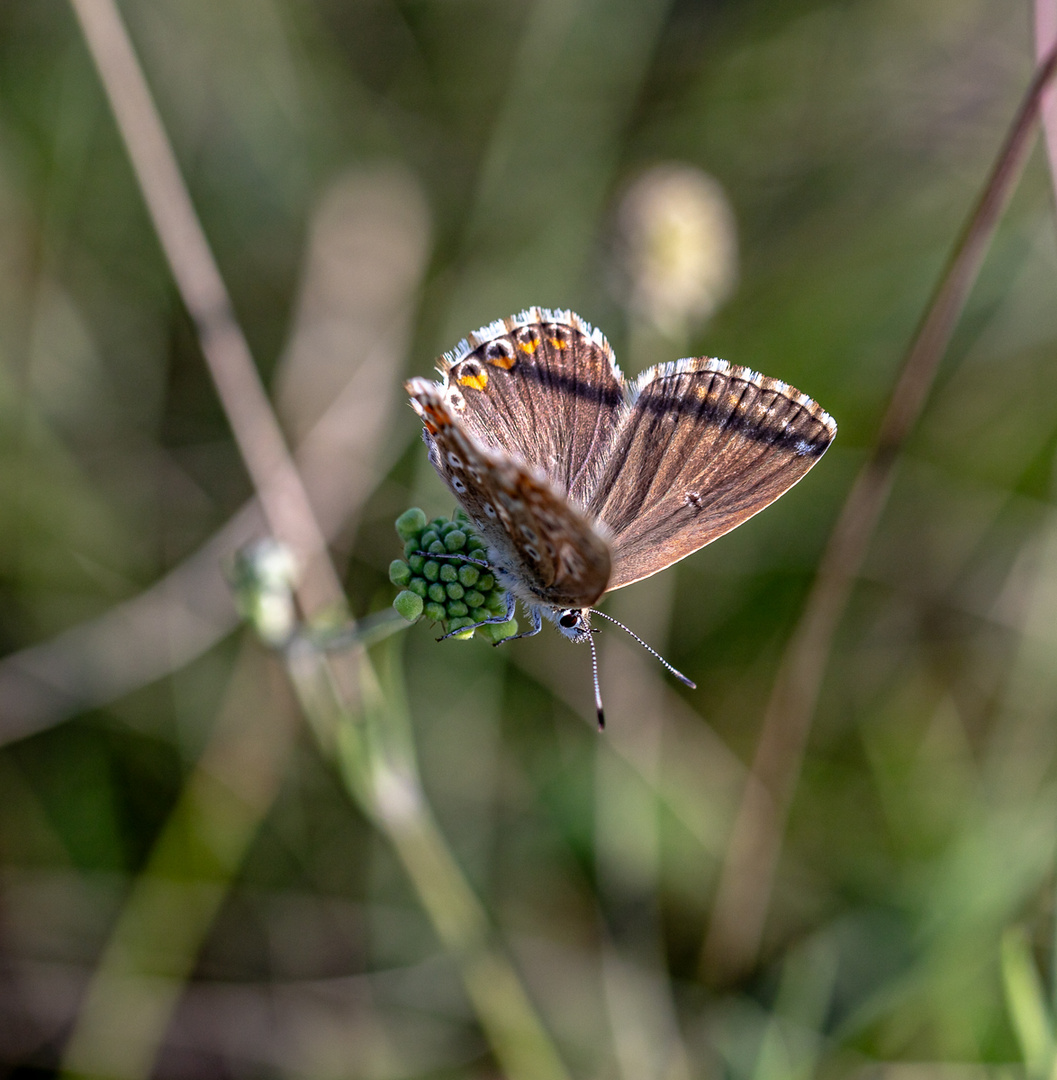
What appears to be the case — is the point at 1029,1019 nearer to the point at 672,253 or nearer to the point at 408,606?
the point at 408,606

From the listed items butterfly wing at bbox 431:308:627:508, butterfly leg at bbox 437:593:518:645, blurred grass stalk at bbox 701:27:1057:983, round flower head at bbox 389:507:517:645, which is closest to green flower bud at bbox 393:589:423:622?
round flower head at bbox 389:507:517:645

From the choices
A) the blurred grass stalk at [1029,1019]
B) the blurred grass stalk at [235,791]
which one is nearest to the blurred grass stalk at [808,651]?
the blurred grass stalk at [235,791]

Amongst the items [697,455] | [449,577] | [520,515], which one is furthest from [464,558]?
[697,455]

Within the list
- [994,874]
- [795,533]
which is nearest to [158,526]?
[795,533]

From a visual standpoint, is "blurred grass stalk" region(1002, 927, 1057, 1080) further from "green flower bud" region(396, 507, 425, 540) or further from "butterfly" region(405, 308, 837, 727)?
"green flower bud" region(396, 507, 425, 540)

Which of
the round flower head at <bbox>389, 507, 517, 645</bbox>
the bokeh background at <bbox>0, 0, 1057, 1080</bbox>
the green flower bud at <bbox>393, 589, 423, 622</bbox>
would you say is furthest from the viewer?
the bokeh background at <bbox>0, 0, 1057, 1080</bbox>

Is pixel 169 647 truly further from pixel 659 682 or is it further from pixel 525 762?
pixel 659 682
